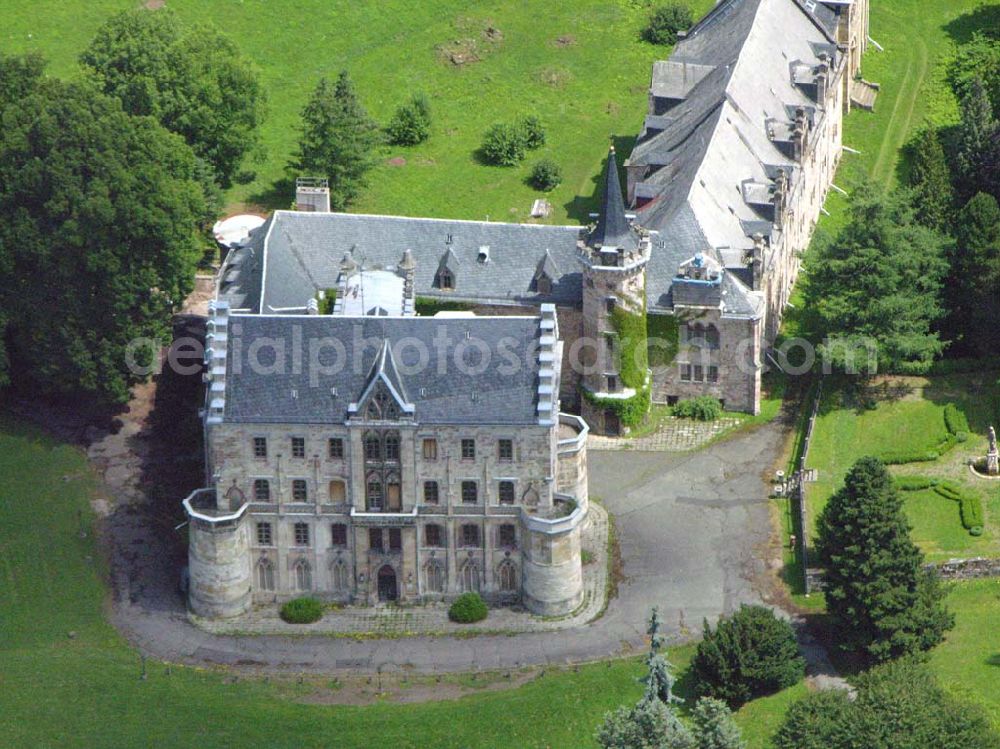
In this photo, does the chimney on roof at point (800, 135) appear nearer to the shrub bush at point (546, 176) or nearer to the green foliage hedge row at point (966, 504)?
the shrub bush at point (546, 176)

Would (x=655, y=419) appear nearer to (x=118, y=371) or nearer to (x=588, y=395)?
(x=588, y=395)

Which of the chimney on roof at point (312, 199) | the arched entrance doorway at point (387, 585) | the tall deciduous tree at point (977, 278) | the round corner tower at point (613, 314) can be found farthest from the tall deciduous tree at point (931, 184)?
the arched entrance doorway at point (387, 585)

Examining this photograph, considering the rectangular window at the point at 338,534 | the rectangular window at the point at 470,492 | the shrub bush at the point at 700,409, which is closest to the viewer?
the rectangular window at the point at 470,492

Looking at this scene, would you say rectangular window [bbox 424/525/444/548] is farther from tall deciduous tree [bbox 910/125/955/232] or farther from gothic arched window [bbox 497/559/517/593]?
tall deciduous tree [bbox 910/125/955/232]

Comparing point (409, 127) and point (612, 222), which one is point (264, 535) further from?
point (409, 127)

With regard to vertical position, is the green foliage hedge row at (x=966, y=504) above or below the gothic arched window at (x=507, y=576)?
above
